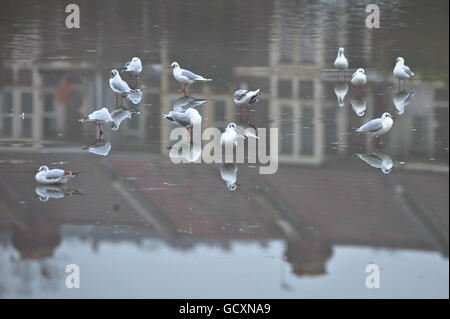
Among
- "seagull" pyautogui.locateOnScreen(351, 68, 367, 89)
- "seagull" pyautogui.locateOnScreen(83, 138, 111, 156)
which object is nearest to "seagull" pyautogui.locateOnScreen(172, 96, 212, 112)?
"seagull" pyautogui.locateOnScreen(83, 138, 111, 156)

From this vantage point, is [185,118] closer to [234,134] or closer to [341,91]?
[234,134]

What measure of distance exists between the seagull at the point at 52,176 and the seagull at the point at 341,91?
4.15 metres

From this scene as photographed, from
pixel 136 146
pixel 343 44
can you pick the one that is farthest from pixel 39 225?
pixel 343 44

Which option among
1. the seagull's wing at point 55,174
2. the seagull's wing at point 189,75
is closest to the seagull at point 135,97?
the seagull's wing at point 189,75

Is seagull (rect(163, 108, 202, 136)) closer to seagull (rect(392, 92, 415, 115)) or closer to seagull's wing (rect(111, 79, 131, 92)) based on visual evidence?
seagull's wing (rect(111, 79, 131, 92))

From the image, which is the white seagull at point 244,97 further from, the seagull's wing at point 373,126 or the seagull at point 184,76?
the seagull's wing at point 373,126

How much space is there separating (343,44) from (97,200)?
8.20 m

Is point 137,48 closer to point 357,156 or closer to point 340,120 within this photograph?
point 340,120

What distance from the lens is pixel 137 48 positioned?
14672 millimetres

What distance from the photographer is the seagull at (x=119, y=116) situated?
10367 mm

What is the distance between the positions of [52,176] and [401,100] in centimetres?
497

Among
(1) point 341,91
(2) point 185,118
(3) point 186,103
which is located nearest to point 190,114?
(2) point 185,118

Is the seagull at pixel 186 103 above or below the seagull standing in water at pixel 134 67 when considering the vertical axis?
below

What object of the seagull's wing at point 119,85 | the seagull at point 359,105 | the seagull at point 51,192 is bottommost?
the seagull at point 51,192
